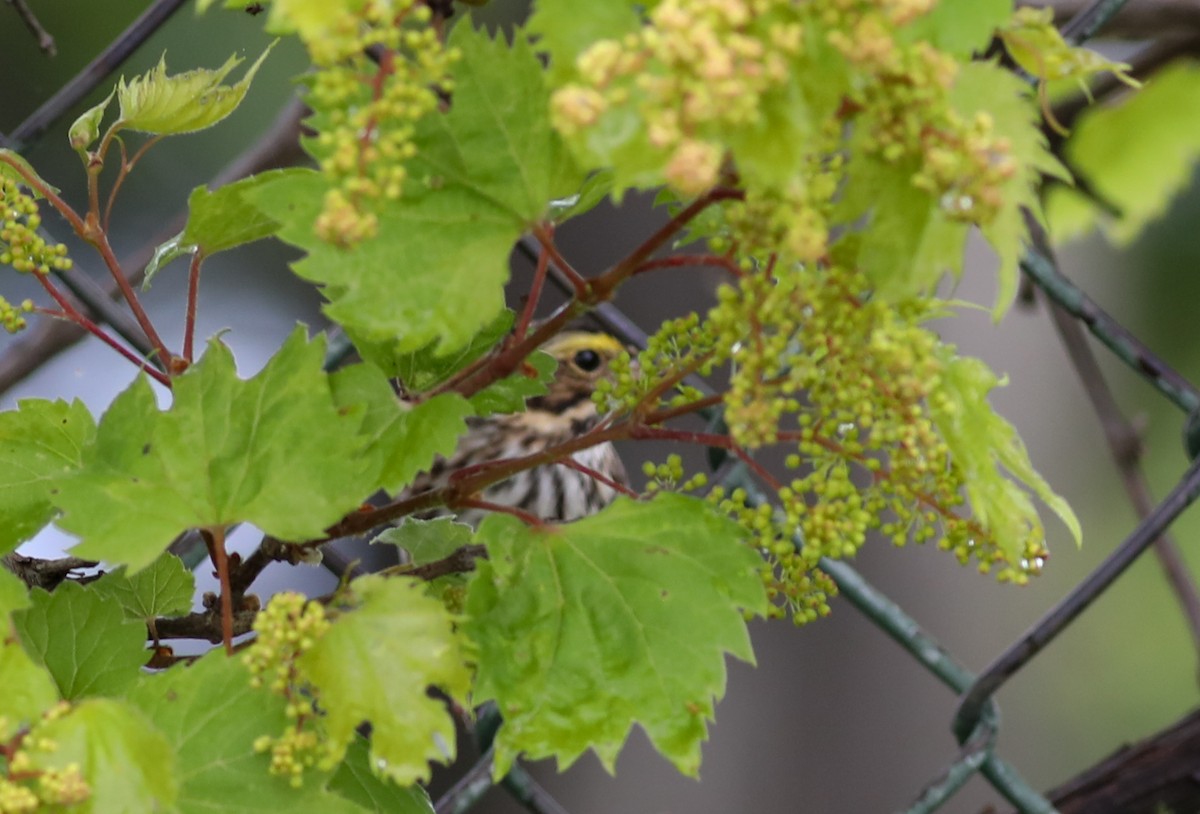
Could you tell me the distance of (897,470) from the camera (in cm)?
61

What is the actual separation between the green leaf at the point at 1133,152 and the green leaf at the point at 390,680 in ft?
5.59

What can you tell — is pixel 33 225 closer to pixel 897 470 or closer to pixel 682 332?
pixel 682 332

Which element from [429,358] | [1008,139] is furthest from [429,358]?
[1008,139]

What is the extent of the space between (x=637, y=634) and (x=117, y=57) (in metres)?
0.67

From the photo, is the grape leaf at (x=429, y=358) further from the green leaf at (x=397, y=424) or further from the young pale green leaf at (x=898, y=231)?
the young pale green leaf at (x=898, y=231)

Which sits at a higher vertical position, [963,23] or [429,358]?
[963,23]

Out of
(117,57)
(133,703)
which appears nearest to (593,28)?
(133,703)

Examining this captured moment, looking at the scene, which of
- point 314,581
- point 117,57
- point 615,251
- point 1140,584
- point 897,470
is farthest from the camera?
point 1140,584

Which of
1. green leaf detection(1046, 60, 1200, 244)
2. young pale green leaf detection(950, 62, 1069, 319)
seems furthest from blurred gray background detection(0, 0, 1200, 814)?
young pale green leaf detection(950, 62, 1069, 319)

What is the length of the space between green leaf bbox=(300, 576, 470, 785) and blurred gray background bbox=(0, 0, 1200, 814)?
101 centimetres

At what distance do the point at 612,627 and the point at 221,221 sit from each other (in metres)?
0.30

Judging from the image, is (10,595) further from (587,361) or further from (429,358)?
(587,361)

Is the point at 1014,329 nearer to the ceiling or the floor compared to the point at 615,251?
nearer to the floor

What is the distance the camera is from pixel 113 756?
551 millimetres
